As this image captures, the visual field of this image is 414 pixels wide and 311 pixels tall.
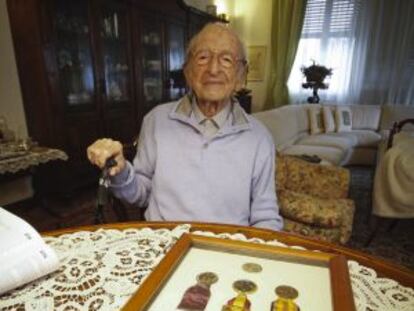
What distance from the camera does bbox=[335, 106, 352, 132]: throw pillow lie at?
4273mm

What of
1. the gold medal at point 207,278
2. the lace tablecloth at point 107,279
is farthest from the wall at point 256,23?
the gold medal at point 207,278

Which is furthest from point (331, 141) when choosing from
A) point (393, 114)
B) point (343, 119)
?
point (393, 114)

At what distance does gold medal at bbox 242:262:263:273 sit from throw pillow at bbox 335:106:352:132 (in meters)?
4.15

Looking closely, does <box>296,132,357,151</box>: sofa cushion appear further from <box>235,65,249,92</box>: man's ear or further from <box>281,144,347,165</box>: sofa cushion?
<box>235,65,249,92</box>: man's ear

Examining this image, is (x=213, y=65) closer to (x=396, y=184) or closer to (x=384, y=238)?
(x=396, y=184)

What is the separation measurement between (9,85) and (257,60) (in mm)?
4073

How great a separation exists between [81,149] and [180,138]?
196cm

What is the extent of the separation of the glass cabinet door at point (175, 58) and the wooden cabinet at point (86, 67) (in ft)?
0.09

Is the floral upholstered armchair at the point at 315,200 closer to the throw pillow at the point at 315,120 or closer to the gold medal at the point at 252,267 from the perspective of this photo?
the gold medal at the point at 252,267

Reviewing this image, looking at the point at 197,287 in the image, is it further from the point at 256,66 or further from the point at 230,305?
the point at 256,66

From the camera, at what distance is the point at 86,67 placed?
2664mm

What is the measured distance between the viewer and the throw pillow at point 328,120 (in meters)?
4.21

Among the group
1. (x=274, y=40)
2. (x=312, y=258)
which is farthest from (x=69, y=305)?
(x=274, y=40)

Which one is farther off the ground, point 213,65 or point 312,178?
point 213,65
